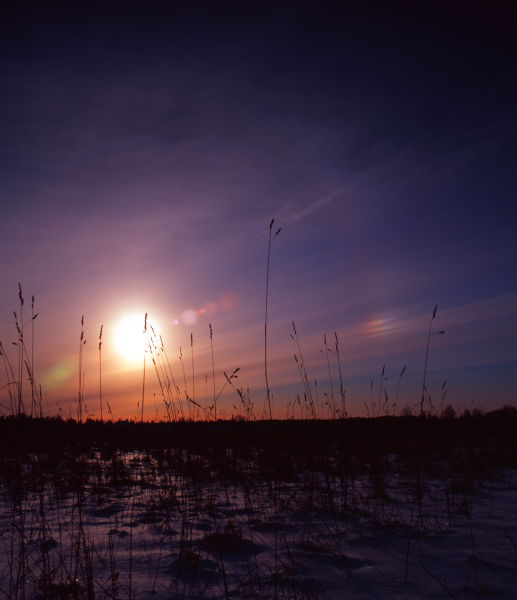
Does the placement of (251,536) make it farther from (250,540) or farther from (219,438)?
(219,438)

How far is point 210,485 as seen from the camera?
4.88m

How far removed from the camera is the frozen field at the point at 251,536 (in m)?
2.25

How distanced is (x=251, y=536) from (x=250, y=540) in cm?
8

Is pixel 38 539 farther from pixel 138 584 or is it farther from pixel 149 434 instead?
pixel 149 434

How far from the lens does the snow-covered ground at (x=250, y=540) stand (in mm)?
2238

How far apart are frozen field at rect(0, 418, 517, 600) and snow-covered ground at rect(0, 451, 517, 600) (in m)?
0.01

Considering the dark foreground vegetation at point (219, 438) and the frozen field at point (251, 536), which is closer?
the frozen field at point (251, 536)

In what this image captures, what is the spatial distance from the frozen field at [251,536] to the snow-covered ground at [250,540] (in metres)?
0.01

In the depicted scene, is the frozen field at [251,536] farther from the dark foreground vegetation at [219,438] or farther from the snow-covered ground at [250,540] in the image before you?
the dark foreground vegetation at [219,438]

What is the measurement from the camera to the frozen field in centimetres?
225

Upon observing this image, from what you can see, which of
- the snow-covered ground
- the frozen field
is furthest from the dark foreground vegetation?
the snow-covered ground

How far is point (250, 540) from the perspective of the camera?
2.97 m

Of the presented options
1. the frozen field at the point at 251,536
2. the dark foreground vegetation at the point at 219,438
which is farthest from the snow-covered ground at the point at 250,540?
the dark foreground vegetation at the point at 219,438

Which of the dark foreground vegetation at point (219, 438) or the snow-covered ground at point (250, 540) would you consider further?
the dark foreground vegetation at point (219, 438)
